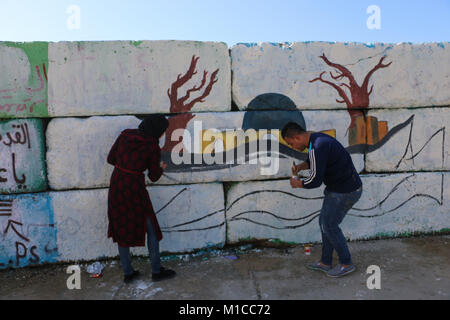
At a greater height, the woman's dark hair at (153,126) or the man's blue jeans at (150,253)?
the woman's dark hair at (153,126)

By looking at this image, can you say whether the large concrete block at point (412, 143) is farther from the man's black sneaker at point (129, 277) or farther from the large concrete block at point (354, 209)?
the man's black sneaker at point (129, 277)

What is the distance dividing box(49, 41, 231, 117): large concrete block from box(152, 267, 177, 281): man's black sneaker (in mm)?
1633

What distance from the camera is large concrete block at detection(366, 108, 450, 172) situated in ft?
11.9

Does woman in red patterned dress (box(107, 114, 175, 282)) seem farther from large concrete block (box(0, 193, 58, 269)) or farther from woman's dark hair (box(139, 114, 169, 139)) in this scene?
large concrete block (box(0, 193, 58, 269))

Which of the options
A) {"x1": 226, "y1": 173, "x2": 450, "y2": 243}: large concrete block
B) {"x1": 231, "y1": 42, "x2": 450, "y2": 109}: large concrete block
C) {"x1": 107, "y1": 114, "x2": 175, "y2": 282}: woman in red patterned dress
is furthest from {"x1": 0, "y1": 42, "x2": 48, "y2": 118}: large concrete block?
{"x1": 226, "y1": 173, "x2": 450, "y2": 243}: large concrete block

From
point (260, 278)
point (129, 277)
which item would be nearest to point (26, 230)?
point (129, 277)

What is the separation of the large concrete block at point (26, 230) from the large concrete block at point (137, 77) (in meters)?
0.96

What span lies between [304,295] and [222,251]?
1168mm

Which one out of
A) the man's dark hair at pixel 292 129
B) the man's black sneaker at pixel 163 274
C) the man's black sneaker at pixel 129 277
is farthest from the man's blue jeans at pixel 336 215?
the man's black sneaker at pixel 129 277

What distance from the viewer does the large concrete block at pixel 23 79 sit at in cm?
317

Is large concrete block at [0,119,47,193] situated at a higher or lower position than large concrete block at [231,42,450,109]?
lower
